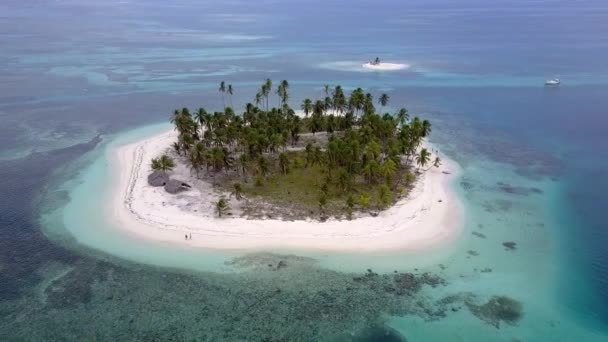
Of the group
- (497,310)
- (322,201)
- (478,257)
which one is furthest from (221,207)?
(497,310)

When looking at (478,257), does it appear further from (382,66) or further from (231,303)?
(382,66)

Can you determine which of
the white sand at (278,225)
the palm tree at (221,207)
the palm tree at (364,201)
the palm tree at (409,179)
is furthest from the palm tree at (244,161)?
the palm tree at (409,179)

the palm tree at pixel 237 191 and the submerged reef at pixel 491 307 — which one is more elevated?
the palm tree at pixel 237 191

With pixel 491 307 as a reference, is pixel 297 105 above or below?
above

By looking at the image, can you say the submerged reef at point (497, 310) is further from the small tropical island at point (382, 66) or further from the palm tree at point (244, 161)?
the small tropical island at point (382, 66)

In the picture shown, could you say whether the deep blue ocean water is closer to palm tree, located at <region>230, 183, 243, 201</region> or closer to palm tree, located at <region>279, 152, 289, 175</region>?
palm tree, located at <region>230, 183, 243, 201</region>

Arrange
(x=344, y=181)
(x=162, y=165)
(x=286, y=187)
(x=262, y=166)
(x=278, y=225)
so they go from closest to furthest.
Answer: (x=278, y=225) < (x=344, y=181) < (x=262, y=166) < (x=286, y=187) < (x=162, y=165)
